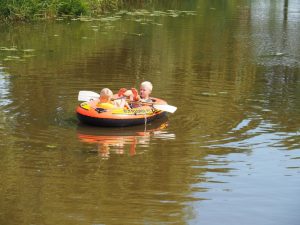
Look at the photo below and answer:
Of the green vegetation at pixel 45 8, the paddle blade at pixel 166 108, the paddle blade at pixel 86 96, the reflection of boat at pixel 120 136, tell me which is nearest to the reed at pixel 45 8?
the green vegetation at pixel 45 8

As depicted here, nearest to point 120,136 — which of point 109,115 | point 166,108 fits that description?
point 109,115

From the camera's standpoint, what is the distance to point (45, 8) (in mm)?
27172

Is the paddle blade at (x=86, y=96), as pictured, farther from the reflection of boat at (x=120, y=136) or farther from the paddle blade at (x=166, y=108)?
the paddle blade at (x=166, y=108)

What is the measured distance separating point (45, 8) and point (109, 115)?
55.0ft

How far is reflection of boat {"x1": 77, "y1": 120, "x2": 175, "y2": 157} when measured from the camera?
10.5 metres

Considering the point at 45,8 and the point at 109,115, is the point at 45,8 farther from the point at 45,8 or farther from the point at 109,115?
the point at 109,115

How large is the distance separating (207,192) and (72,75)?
8388 mm

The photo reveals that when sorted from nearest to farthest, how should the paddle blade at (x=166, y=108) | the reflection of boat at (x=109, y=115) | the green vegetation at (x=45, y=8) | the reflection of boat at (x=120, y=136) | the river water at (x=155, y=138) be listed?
1. the river water at (x=155, y=138)
2. the reflection of boat at (x=120, y=136)
3. the reflection of boat at (x=109, y=115)
4. the paddle blade at (x=166, y=108)
5. the green vegetation at (x=45, y=8)

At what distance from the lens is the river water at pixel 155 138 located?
7.98 metres

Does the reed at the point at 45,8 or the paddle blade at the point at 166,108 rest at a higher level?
the reed at the point at 45,8

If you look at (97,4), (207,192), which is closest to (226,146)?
(207,192)

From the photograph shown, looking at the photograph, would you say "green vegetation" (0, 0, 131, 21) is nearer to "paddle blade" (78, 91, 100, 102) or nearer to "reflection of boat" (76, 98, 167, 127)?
"paddle blade" (78, 91, 100, 102)

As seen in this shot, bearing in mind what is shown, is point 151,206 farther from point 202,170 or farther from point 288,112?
point 288,112

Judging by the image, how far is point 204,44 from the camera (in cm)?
2306
